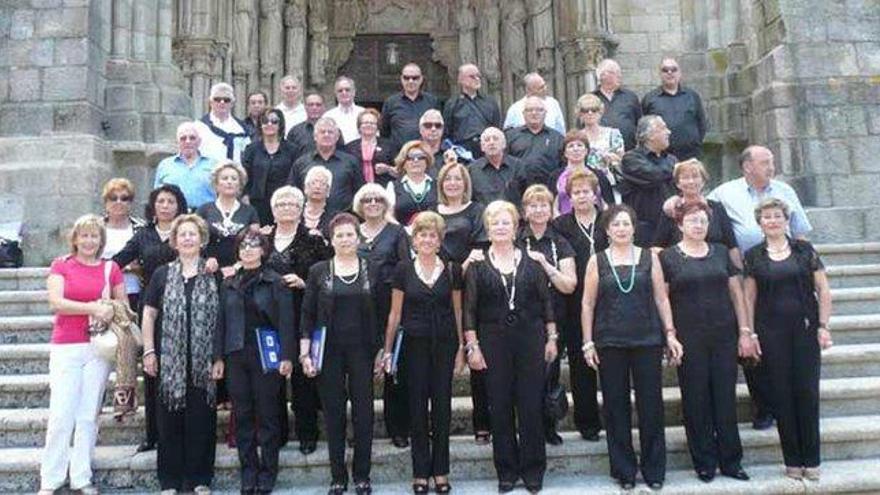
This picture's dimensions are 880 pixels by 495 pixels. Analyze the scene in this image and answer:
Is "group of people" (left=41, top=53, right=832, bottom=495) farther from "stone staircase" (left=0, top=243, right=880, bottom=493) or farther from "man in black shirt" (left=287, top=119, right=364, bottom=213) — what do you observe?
"man in black shirt" (left=287, top=119, right=364, bottom=213)

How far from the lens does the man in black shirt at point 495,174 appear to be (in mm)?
5566

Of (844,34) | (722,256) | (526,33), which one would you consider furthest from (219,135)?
(526,33)

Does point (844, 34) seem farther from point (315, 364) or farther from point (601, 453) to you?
point (315, 364)

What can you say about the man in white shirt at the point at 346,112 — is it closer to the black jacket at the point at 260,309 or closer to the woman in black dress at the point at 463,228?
the woman in black dress at the point at 463,228

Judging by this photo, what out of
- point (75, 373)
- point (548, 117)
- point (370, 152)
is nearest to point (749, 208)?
point (548, 117)

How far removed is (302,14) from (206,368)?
34.4 ft

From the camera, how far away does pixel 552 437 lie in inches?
197

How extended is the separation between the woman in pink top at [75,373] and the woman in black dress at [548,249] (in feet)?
8.63

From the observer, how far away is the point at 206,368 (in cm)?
457

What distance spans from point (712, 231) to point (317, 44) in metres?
10.4

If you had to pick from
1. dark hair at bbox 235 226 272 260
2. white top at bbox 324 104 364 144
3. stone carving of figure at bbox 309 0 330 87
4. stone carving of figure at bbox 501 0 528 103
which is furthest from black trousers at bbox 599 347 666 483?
stone carving of figure at bbox 309 0 330 87

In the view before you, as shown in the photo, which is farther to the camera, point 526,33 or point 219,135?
point 526,33

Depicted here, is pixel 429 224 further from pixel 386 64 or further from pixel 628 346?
pixel 386 64

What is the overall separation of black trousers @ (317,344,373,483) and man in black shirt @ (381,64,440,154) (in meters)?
2.78
